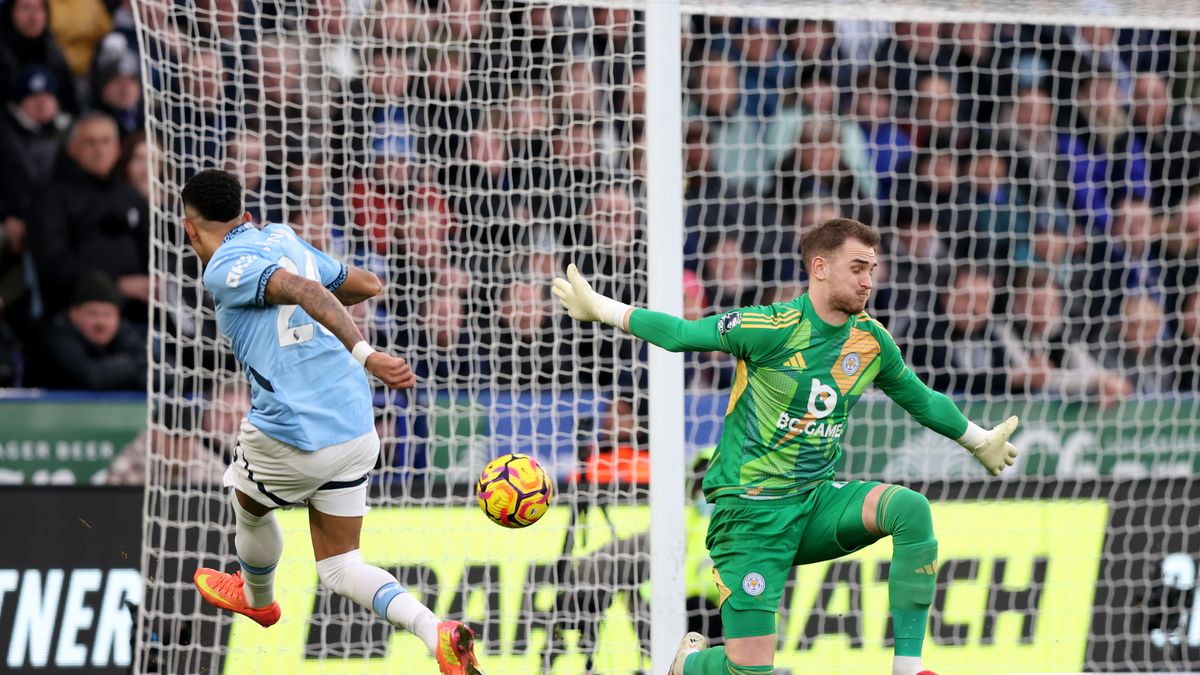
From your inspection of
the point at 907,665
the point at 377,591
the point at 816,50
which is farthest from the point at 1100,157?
the point at 377,591

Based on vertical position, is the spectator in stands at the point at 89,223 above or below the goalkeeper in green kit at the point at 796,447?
above

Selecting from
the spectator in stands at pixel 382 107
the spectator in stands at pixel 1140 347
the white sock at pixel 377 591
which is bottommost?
the white sock at pixel 377 591

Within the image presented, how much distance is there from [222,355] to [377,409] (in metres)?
0.83

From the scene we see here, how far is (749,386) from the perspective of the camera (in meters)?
5.26

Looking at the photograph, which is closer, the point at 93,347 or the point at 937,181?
the point at 93,347

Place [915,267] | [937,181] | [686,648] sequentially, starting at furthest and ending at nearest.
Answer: [937,181] < [915,267] < [686,648]

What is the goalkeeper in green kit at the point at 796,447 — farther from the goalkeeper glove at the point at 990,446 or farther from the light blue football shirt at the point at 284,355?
the light blue football shirt at the point at 284,355

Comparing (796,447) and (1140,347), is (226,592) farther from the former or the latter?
(1140,347)

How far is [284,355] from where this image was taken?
534 centimetres

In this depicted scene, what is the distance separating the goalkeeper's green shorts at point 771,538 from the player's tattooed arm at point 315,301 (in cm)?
152

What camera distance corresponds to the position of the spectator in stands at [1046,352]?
868 cm

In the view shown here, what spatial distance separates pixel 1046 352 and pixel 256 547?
5.14 meters

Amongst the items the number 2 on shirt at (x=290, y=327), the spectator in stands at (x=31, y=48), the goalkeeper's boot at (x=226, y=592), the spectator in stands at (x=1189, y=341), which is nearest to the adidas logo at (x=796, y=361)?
the number 2 on shirt at (x=290, y=327)

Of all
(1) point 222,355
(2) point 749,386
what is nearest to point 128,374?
(1) point 222,355
